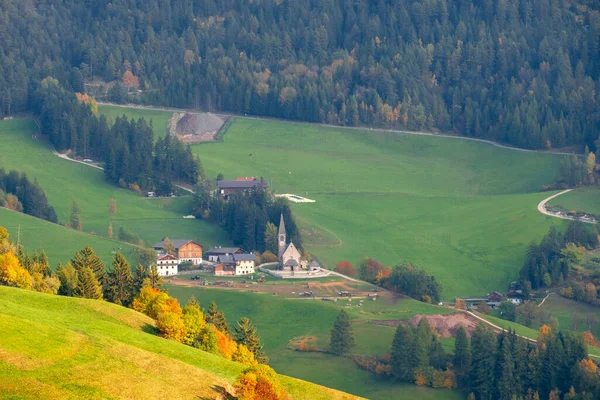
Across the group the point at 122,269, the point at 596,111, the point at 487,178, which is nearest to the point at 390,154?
the point at 487,178

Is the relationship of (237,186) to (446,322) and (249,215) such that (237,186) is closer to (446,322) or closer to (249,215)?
(249,215)

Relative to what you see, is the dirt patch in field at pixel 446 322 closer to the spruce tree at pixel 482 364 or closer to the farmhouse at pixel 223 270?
the spruce tree at pixel 482 364

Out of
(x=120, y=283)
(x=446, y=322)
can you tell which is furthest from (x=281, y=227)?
(x=120, y=283)

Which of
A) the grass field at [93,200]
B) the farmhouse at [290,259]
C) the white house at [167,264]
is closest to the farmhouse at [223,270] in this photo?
the white house at [167,264]

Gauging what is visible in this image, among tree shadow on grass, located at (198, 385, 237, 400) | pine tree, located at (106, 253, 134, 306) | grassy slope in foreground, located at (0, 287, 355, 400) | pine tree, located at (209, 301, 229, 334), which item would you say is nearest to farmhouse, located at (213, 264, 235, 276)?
pine tree, located at (209, 301, 229, 334)

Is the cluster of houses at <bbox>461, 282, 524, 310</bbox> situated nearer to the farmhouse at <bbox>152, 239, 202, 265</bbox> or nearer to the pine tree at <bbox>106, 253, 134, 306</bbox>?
the farmhouse at <bbox>152, 239, 202, 265</bbox>
